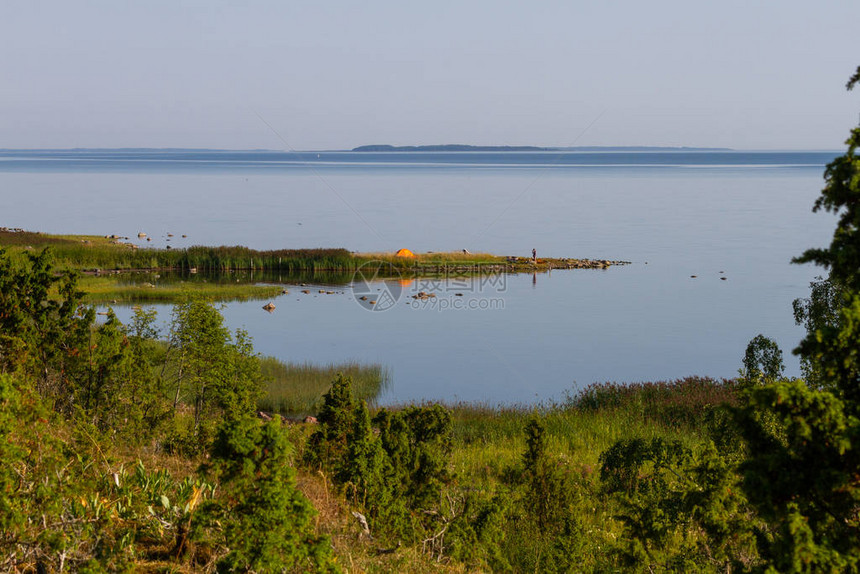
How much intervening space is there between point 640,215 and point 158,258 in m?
52.7

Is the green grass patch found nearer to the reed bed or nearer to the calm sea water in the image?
the calm sea water

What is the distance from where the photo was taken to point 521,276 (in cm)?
4800

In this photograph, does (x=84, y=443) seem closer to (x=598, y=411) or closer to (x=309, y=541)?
A: (x=309, y=541)

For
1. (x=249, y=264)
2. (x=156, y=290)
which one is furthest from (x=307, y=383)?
(x=249, y=264)

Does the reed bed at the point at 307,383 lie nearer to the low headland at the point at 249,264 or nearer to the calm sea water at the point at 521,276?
the calm sea water at the point at 521,276

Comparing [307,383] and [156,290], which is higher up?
[156,290]

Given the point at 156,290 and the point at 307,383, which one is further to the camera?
the point at 156,290

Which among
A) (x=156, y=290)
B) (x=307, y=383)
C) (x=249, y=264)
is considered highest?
(x=249, y=264)

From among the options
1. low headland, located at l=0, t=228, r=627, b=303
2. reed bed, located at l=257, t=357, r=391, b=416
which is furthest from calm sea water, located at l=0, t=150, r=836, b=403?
low headland, located at l=0, t=228, r=627, b=303

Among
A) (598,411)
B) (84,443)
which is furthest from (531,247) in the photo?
(84,443)

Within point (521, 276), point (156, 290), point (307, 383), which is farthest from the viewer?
point (521, 276)

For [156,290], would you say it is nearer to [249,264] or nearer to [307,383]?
[249,264]

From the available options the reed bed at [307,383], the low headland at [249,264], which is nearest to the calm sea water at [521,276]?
the reed bed at [307,383]

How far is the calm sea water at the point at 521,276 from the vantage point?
1133 inches
